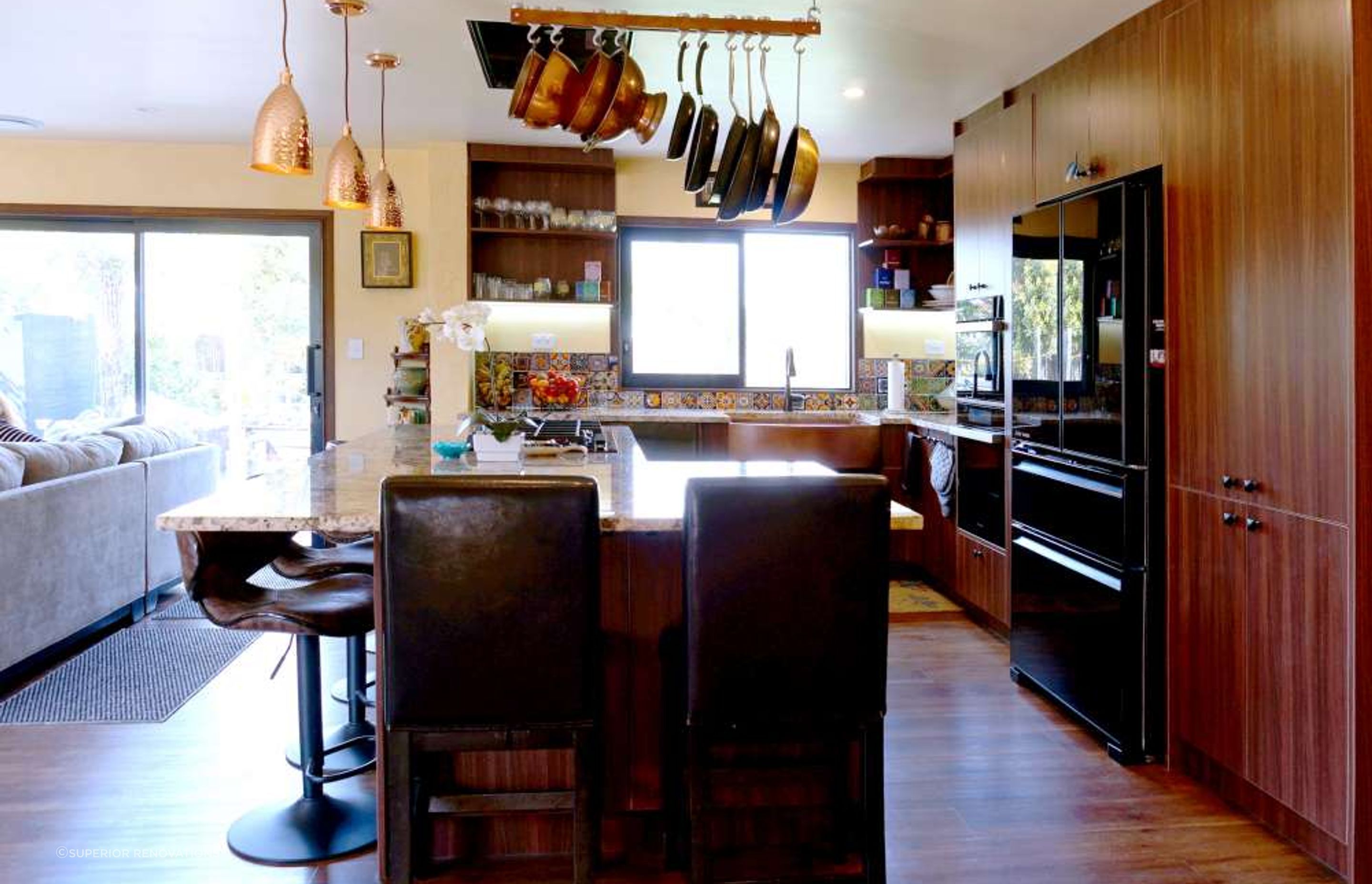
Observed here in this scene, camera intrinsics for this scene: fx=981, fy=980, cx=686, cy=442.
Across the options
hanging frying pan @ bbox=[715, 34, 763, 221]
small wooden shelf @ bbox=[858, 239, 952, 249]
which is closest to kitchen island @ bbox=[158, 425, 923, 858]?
hanging frying pan @ bbox=[715, 34, 763, 221]

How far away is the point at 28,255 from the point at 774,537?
5.92 meters

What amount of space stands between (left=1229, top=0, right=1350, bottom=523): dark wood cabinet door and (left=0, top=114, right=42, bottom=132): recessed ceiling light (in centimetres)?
561

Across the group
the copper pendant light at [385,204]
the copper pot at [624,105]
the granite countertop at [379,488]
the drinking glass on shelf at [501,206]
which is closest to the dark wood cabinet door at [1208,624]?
the granite countertop at [379,488]

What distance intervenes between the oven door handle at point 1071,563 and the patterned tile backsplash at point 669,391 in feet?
8.16

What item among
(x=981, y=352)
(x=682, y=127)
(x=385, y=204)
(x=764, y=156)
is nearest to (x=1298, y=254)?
(x=764, y=156)

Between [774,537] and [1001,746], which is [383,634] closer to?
[774,537]

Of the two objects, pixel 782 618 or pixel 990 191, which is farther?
pixel 990 191

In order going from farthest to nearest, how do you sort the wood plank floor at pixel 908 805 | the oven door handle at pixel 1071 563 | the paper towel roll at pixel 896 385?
the paper towel roll at pixel 896 385
the oven door handle at pixel 1071 563
the wood plank floor at pixel 908 805

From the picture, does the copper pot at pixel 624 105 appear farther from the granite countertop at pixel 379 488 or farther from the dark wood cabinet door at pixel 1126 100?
the dark wood cabinet door at pixel 1126 100

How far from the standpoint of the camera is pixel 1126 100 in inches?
125

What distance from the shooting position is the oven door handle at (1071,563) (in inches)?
118

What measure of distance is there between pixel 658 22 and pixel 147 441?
351cm

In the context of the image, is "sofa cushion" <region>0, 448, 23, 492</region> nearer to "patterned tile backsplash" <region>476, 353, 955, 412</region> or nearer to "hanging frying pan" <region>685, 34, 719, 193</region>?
"patterned tile backsplash" <region>476, 353, 955, 412</region>

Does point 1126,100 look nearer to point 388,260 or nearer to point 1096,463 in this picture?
point 1096,463
